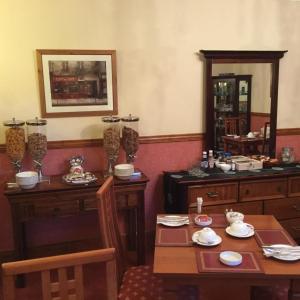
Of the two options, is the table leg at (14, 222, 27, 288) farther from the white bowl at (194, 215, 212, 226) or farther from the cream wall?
the white bowl at (194, 215, 212, 226)

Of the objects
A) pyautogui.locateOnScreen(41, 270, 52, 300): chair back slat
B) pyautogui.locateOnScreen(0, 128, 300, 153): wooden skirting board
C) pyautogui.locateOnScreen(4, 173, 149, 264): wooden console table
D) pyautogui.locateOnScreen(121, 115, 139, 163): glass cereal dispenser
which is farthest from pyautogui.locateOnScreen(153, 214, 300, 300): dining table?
pyautogui.locateOnScreen(0, 128, 300, 153): wooden skirting board

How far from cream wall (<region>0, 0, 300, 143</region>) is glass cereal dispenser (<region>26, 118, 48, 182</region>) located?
0.61ft

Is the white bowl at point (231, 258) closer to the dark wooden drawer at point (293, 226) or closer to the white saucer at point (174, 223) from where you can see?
the white saucer at point (174, 223)

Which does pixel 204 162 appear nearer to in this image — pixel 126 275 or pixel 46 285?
pixel 126 275

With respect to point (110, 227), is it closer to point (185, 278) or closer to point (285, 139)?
point (185, 278)

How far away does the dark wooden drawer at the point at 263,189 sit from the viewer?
3102 mm

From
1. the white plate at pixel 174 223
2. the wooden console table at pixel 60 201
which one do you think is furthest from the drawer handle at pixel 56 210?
the white plate at pixel 174 223

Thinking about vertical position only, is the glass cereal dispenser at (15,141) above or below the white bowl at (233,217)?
above

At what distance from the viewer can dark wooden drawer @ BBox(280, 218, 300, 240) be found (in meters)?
3.23

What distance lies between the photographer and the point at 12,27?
287cm

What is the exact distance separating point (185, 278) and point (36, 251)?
2.00m

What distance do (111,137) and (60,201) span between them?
70cm

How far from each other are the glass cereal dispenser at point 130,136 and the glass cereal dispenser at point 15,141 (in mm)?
869

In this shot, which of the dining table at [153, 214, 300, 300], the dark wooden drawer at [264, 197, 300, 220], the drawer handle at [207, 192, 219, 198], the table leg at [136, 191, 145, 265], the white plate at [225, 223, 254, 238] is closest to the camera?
the dining table at [153, 214, 300, 300]
